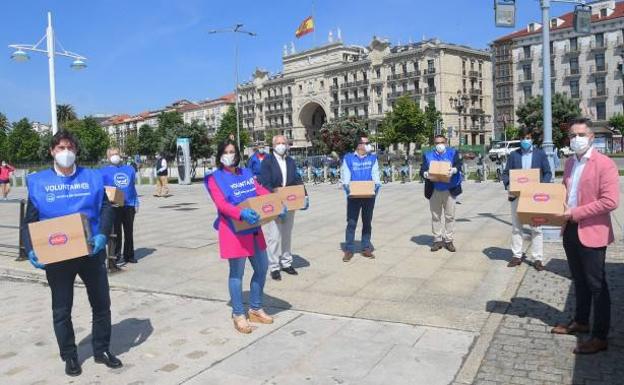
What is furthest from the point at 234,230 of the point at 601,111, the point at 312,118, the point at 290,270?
the point at 312,118

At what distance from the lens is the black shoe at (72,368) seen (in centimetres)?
458

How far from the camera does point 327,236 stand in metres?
11.4

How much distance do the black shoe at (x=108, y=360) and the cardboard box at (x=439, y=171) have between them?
18.5ft

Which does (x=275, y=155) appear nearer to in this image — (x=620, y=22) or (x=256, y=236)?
(x=256, y=236)

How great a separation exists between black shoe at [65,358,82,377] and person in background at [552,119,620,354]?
4.17 m

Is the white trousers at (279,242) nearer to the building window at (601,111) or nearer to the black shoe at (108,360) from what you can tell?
the black shoe at (108,360)

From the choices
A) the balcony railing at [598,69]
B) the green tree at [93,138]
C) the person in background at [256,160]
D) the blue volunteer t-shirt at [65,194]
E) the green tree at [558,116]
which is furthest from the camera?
the green tree at [93,138]

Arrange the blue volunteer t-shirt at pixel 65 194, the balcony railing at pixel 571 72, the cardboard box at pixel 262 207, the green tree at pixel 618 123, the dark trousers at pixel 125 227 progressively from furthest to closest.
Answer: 1. the balcony railing at pixel 571 72
2. the green tree at pixel 618 123
3. the dark trousers at pixel 125 227
4. the cardboard box at pixel 262 207
5. the blue volunteer t-shirt at pixel 65 194

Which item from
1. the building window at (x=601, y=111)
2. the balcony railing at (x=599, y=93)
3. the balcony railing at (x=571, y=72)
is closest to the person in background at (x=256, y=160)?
the balcony railing at (x=599, y=93)

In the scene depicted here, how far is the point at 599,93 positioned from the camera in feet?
247

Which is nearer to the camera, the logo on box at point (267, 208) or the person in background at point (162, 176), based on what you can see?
the logo on box at point (267, 208)

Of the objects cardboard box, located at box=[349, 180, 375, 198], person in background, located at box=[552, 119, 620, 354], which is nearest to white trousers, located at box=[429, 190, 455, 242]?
cardboard box, located at box=[349, 180, 375, 198]

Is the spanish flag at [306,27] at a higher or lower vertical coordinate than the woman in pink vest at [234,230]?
higher

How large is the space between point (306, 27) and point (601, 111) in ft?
145
